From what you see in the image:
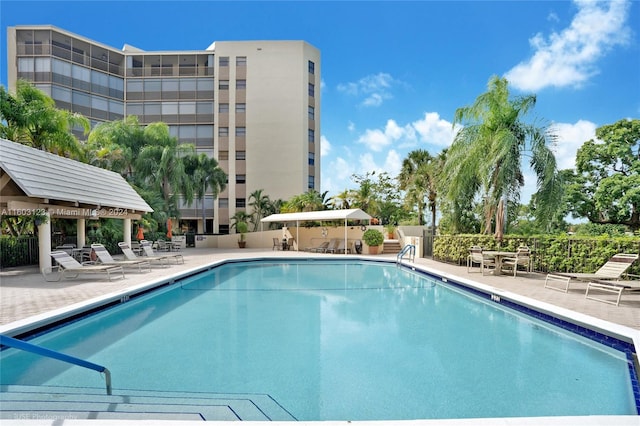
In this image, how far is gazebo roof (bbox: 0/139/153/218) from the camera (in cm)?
1048

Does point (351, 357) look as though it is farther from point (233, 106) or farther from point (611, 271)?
point (233, 106)

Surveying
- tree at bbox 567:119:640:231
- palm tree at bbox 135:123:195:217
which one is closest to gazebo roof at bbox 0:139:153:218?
palm tree at bbox 135:123:195:217

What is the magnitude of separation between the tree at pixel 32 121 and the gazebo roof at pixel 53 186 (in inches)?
164

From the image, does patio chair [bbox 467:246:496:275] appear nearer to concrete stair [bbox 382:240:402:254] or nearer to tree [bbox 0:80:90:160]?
concrete stair [bbox 382:240:402:254]

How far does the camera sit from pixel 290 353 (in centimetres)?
550

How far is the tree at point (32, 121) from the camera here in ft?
54.2

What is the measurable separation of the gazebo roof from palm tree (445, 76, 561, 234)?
45.3ft

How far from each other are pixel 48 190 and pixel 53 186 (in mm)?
540

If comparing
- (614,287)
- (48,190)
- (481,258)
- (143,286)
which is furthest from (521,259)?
(48,190)

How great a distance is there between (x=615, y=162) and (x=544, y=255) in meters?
16.8

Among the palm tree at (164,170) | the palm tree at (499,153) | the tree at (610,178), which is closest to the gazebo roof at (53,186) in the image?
the palm tree at (164,170)

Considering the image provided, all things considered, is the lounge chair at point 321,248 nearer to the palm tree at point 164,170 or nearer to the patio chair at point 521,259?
the palm tree at point 164,170

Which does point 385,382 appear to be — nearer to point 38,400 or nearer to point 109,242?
point 38,400

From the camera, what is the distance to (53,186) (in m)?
11.5
